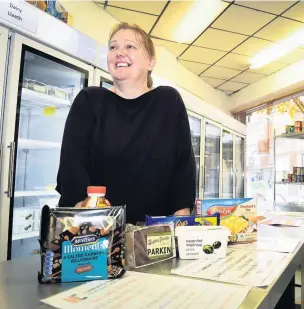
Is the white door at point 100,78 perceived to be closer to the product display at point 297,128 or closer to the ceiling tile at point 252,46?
the product display at point 297,128

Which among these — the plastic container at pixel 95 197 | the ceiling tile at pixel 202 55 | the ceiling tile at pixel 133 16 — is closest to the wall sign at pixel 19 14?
the plastic container at pixel 95 197

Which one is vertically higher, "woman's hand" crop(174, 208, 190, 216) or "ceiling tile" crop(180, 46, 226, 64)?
"ceiling tile" crop(180, 46, 226, 64)

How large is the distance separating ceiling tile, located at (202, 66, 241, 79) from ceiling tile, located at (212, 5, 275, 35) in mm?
1246

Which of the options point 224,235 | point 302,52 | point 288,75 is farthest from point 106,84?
point 288,75

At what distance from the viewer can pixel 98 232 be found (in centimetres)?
69

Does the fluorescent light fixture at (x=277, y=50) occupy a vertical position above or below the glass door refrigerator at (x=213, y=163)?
above

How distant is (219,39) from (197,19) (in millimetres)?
614

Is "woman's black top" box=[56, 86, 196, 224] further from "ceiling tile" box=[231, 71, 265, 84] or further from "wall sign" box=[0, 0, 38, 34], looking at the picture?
"ceiling tile" box=[231, 71, 265, 84]

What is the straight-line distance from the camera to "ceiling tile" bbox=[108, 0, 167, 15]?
3.21 metres

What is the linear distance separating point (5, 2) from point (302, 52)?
4062 mm

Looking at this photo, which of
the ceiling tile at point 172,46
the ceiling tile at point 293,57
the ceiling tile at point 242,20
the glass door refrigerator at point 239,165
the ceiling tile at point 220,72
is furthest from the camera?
the glass door refrigerator at point 239,165

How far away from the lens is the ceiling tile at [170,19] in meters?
3.23

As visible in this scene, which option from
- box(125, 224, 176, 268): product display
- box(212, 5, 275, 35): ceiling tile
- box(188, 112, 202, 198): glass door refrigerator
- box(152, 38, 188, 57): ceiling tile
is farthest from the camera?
box(152, 38, 188, 57): ceiling tile

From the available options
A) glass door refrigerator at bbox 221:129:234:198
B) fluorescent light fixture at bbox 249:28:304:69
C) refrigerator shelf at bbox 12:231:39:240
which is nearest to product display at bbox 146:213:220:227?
refrigerator shelf at bbox 12:231:39:240
